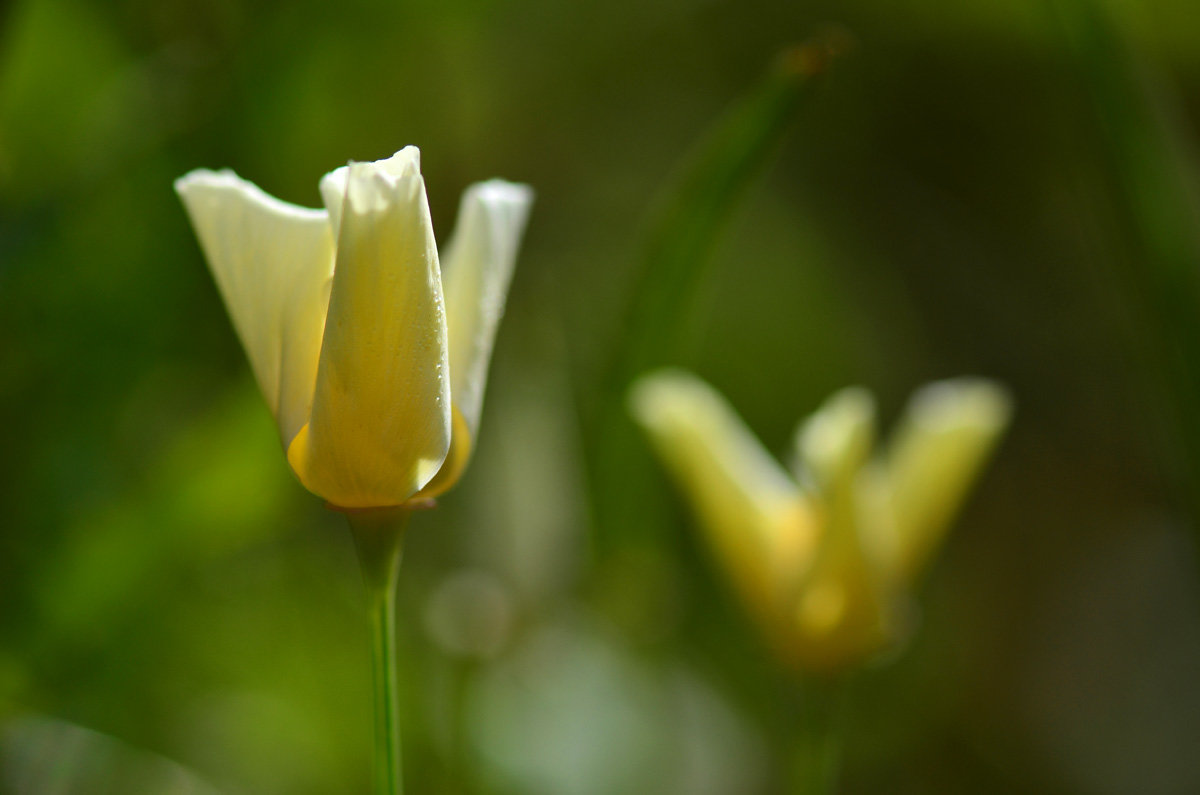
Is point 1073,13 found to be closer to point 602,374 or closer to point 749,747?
point 602,374

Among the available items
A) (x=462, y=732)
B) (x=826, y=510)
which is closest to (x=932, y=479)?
(x=826, y=510)

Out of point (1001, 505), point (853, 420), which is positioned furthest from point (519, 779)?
point (1001, 505)

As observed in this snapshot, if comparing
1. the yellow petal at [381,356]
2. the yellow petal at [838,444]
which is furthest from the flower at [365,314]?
the yellow petal at [838,444]

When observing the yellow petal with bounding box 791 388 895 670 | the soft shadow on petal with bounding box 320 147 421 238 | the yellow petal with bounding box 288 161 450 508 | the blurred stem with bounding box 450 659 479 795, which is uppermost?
the soft shadow on petal with bounding box 320 147 421 238

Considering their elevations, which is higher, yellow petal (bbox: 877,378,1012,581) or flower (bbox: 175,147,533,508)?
flower (bbox: 175,147,533,508)

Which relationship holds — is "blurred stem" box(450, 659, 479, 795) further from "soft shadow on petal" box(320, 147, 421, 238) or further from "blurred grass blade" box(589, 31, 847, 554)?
"soft shadow on petal" box(320, 147, 421, 238)

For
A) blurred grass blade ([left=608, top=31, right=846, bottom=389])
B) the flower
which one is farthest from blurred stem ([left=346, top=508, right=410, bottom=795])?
blurred grass blade ([left=608, top=31, right=846, bottom=389])

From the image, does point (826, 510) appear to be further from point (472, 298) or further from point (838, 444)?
point (472, 298)

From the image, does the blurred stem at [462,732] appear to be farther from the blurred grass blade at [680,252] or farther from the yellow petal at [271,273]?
the yellow petal at [271,273]
